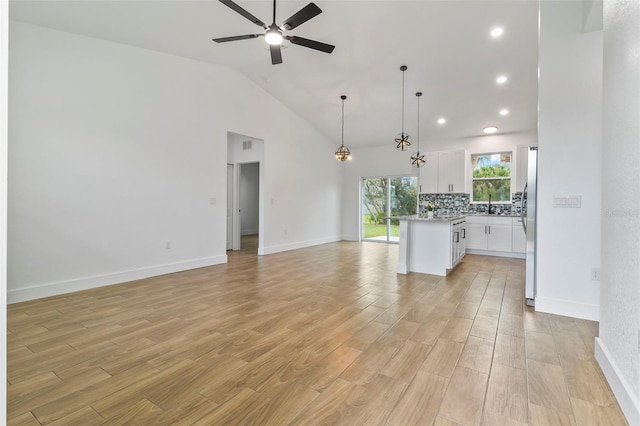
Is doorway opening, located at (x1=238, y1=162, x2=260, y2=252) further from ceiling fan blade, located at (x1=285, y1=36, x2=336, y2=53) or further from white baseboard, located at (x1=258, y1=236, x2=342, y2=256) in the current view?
ceiling fan blade, located at (x1=285, y1=36, x2=336, y2=53)

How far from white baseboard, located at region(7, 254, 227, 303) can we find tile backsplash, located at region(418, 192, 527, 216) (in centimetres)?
532

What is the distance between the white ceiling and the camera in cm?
379

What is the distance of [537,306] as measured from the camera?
3150 mm

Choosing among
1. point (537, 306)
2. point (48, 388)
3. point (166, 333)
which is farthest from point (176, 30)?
point (537, 306)

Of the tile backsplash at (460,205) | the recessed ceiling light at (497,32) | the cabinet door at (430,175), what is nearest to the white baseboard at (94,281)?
the tile backsplash at (460,205)

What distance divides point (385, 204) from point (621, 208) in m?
7.36

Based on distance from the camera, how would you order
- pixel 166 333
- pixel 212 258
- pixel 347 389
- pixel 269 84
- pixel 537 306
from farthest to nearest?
pixel 269 84 → pixel 212 258 → pixel 537 306 → pixel 166 333 → pixel 347 389

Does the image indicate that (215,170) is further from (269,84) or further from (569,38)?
(569,38)

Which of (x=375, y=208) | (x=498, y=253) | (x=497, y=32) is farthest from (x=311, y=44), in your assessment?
(x=375, y=208)

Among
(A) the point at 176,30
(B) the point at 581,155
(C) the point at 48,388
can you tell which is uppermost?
(A) the point at 176,30

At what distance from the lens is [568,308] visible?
9.89ft

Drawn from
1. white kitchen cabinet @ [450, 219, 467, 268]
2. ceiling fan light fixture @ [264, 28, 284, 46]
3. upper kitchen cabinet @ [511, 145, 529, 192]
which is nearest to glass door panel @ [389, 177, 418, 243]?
upper kitchen cabinet @ [511, 145, 529, 192]

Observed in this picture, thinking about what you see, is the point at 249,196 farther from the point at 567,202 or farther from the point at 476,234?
the point at 567,202

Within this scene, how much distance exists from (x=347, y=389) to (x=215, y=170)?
4.73 metres
